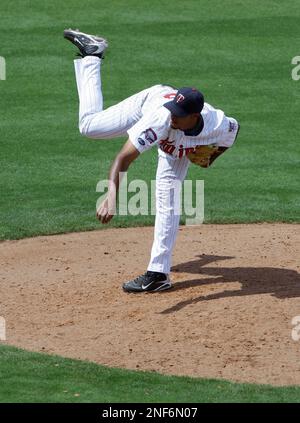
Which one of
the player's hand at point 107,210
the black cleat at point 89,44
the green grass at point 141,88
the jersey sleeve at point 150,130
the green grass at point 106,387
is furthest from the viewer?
the green grass at point 141,88

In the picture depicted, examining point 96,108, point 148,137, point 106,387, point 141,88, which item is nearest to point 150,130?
point 148,137

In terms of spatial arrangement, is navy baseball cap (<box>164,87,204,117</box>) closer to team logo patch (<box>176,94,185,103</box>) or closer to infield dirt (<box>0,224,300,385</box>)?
team logo patch (<box>176,94,185,103</box>)

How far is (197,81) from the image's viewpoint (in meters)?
15.3

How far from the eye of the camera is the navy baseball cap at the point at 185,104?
26.5ft

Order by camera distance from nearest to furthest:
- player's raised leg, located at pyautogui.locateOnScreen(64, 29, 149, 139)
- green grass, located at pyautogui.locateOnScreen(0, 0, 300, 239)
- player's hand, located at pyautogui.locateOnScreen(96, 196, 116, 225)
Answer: player's hand, located at pyautogui.locateOnScreen(96, 196, 116, 225), player's raised leg, located at pyautogui.locateOnScreen(64, 29, 149, 139), green grass, located at pyautogui.locateOnScreen(0, 0, 300, 239)

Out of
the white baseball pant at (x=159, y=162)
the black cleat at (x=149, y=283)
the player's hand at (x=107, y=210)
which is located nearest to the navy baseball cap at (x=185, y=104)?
the white baseball pant at (x=159, y=162)

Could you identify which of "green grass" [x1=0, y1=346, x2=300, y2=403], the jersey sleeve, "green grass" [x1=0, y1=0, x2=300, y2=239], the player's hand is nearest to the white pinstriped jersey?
the jersey sleeve

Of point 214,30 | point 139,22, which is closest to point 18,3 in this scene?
point 139,22

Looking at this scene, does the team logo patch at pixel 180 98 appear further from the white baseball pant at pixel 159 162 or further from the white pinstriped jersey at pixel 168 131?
the white baseball pant at pixel 159 162

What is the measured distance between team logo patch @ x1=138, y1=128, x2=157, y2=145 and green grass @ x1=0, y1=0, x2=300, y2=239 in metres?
2.87

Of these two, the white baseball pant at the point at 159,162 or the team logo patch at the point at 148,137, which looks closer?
the team logo patch at the point at 148,137

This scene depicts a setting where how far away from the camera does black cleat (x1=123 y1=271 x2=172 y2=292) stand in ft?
28.9
